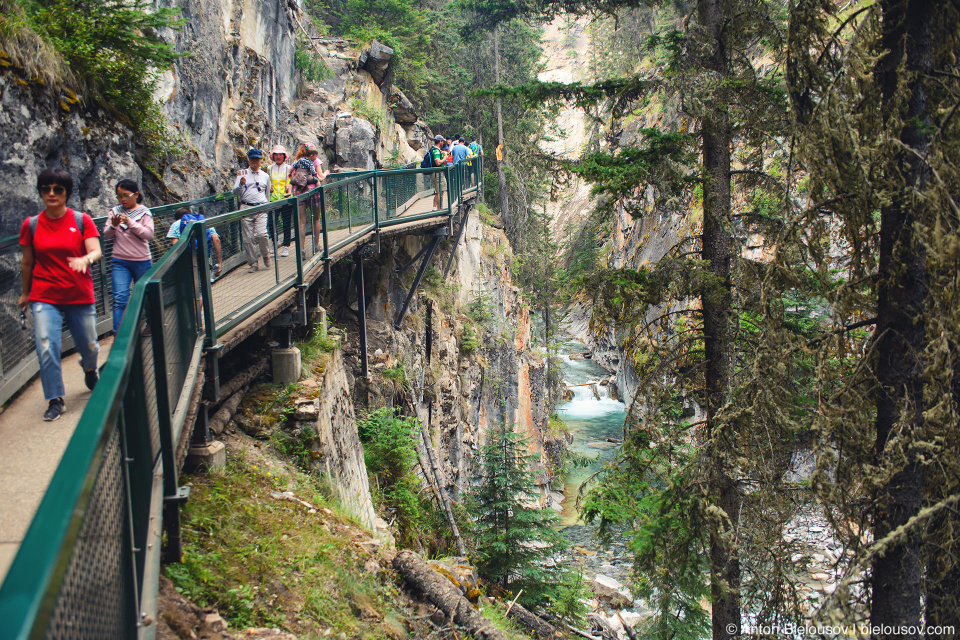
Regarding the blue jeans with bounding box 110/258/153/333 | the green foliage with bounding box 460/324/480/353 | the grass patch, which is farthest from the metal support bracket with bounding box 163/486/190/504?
the green foliage with bounding box 460/324/480/353

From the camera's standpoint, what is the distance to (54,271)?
429cm

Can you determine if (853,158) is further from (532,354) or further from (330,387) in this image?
(532,354)

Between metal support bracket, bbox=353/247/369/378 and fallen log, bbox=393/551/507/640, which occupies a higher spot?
metal support bracket, bbox=353/247/369/378

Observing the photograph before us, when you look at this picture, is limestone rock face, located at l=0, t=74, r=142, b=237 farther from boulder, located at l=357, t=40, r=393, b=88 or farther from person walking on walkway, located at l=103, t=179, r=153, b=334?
boulder, located at l=357, t=40, r=393, b=88

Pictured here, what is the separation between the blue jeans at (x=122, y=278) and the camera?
212 inches

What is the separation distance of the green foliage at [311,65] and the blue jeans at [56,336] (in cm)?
1979

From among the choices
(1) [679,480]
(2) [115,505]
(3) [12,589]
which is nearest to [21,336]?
(2) [115,505]

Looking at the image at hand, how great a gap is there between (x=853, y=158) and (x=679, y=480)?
195 inches

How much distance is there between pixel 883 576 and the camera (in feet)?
17.7

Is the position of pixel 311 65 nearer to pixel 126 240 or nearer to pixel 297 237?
pixel 297 237

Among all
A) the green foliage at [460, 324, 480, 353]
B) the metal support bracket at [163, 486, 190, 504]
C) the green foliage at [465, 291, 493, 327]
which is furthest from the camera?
the green foliage at [465, 291, 493, 327]

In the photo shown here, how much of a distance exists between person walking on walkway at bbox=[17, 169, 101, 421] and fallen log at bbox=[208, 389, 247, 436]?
1475mm

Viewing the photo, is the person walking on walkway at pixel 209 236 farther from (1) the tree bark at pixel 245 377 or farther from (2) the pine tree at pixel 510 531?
(2) the pine tree at pixel 510 531

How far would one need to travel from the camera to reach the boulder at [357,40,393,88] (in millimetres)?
24906
